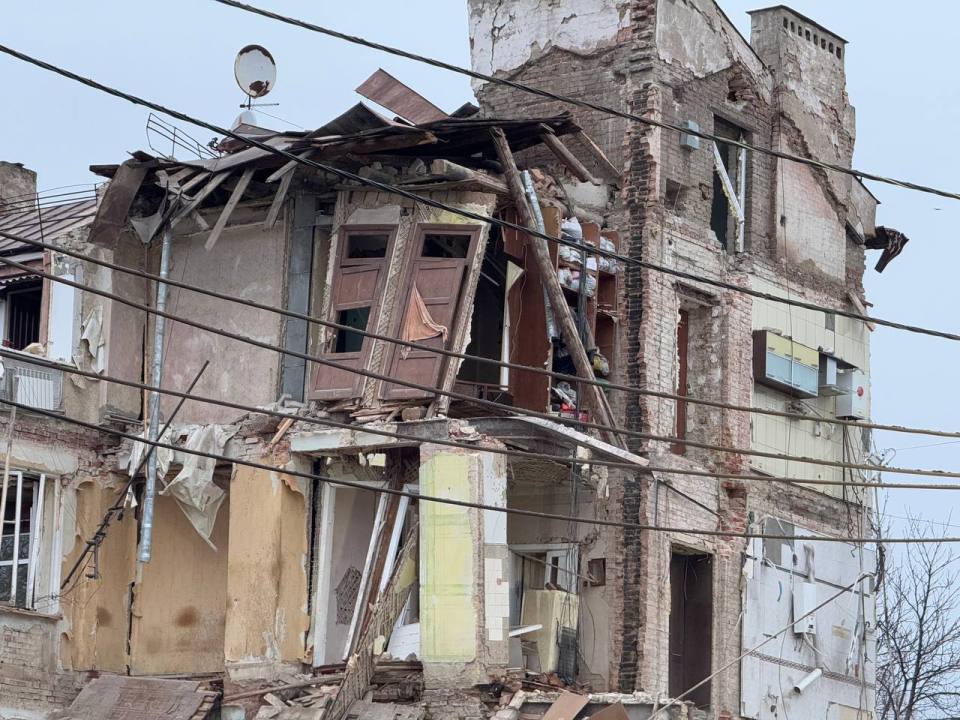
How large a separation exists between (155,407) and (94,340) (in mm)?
1354

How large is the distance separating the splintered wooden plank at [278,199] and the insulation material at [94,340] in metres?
2.52

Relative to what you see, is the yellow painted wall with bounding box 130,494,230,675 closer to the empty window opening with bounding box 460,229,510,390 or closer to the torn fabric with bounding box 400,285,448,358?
the empty window opening with bounding box 460,229,510,390

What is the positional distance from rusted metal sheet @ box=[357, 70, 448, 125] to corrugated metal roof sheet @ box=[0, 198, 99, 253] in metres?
3.99

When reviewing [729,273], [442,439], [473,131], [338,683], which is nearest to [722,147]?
[729,273]

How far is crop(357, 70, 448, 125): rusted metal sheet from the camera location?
22203mm

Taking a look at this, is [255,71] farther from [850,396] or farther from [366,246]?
[850,396]

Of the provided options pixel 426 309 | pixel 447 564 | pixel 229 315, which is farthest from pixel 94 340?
pixel 447 564

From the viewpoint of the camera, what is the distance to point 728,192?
82.9 feet

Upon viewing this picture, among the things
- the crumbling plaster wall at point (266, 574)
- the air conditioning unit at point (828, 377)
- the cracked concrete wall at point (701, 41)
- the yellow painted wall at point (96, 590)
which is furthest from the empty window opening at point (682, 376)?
the yellow painted wall at point (96, 590)

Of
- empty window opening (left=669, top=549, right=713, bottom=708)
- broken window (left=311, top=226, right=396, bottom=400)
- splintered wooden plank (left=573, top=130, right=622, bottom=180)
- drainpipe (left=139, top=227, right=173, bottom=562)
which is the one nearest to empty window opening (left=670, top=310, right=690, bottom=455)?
empty window opening (left=669, top=549, right=713, bottom=708)

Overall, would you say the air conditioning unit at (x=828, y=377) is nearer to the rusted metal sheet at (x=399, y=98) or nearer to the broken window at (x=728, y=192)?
the broken window at (x=728, y=192)

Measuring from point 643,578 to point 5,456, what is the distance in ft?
25.6

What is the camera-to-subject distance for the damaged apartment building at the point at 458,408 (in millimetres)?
21797

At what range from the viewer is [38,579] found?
76.6ft
